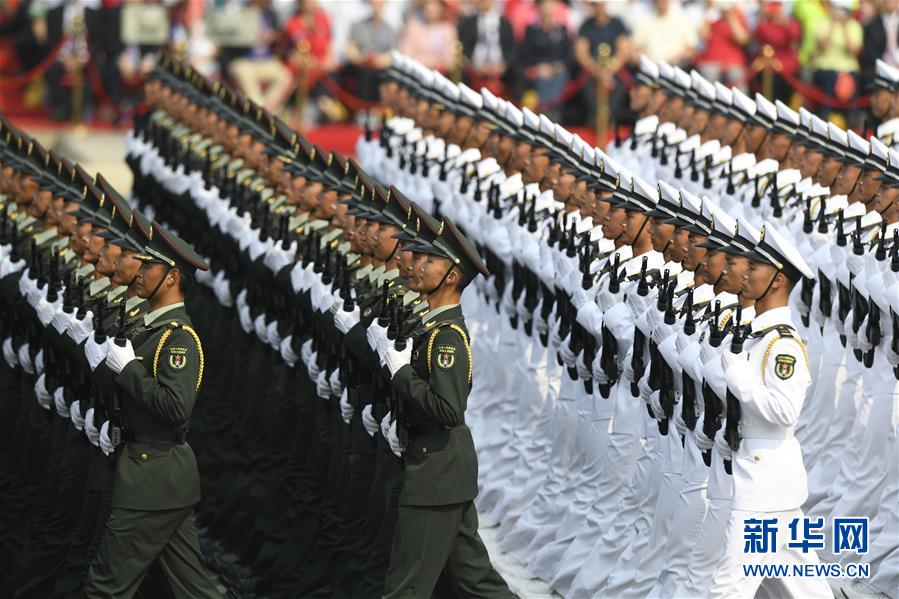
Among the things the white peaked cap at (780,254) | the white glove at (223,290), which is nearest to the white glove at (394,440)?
the white peaked cap at (780,254)

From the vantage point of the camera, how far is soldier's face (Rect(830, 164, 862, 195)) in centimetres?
981

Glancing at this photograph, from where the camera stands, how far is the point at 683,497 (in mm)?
7891

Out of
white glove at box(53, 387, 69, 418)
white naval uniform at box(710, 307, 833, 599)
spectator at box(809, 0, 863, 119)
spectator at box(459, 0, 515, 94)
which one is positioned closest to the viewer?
white naval uniform at box(710, 307, 833, 599)

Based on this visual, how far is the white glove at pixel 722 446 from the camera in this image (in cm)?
743

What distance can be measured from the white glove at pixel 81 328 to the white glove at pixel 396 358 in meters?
1.39

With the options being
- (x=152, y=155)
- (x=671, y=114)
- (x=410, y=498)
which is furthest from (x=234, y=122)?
(x=410, y=498)

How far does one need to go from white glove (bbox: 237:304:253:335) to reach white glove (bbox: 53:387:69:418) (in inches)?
63.0

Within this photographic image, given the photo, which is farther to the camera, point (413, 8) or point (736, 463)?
point (413, 8)

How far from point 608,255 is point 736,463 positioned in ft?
6.32

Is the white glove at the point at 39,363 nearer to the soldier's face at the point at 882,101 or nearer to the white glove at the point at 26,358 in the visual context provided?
the white glove at the point at 26,358

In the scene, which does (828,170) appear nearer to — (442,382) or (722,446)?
(722,446)

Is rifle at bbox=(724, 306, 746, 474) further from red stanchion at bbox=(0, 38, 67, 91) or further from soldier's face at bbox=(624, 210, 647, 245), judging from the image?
red stanchion at bbox=(0, 38, 67, 91)

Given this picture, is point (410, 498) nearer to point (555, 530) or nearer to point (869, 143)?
point (555, 530)

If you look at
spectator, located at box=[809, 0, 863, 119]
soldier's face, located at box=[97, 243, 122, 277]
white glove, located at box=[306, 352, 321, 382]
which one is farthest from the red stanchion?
soldier's face, located at box=[97, 243, 122, 277]
